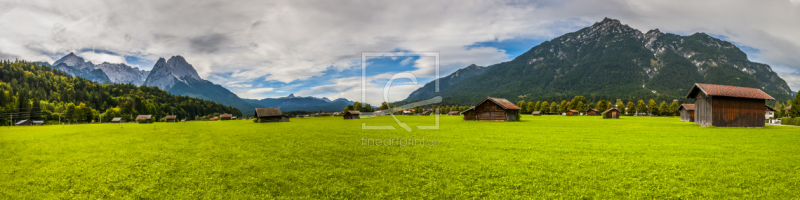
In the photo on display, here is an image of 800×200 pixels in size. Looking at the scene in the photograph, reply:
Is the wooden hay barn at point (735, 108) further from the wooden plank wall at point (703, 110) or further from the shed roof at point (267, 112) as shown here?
the shed roof at point (267, 112)

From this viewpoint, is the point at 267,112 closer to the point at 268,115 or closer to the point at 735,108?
the point at 268,115

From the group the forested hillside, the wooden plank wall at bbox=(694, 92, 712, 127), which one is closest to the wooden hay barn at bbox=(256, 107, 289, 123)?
the forested hillside

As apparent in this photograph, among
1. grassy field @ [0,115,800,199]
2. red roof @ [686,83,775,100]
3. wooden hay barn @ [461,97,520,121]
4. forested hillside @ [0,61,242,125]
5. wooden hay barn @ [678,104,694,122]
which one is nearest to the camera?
grassy field @ [0,115,800,199]

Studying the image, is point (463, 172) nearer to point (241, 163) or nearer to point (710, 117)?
point (241, 163)

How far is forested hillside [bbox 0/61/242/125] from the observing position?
297 feet

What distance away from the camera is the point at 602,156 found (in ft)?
41.9

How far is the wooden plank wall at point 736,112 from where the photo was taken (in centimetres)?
3150

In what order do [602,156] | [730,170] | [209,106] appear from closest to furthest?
[730,170] → [602,156] → [209,106]

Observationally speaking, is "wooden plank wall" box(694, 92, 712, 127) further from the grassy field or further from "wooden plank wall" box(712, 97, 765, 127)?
the grassy field

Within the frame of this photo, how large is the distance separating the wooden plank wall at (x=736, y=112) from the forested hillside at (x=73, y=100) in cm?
13541

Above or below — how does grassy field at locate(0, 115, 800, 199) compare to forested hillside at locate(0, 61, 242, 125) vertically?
below

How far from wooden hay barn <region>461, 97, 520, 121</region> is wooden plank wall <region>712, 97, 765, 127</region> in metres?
24.0

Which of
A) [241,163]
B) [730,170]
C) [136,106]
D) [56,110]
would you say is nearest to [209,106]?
[136,106]

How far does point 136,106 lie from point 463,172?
506 ft
